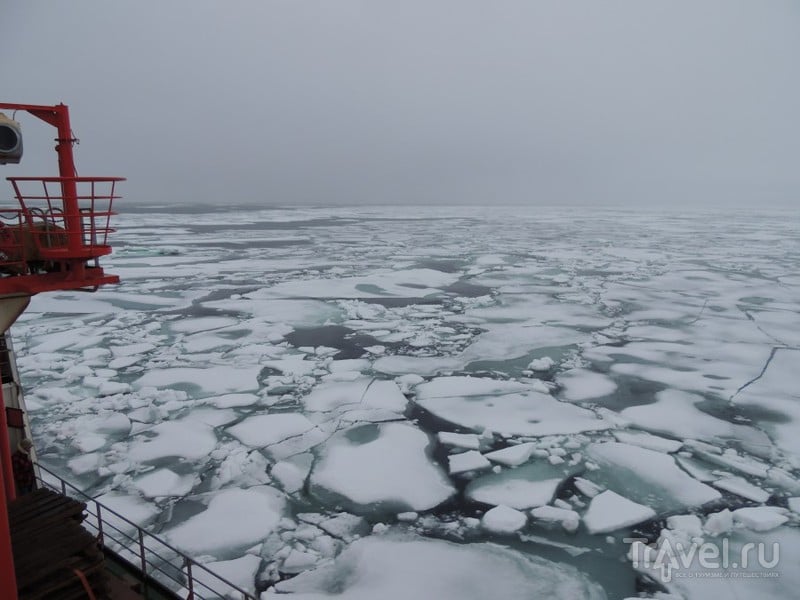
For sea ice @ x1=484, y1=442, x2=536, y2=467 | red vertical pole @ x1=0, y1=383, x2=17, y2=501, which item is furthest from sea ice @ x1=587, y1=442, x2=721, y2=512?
red vertical pole @ x1=0, y1=383, x2=17, y2=501

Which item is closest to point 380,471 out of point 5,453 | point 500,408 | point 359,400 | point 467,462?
point 467,462

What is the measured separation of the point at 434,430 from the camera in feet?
18.1

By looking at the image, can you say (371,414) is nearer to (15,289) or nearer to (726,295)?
(15,289)

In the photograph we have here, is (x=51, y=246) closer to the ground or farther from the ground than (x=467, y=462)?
farther from the ground

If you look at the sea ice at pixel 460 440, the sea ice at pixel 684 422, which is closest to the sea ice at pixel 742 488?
the sea ice at pixel 684 422

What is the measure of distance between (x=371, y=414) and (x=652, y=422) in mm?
3065

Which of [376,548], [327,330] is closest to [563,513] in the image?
[376,548]

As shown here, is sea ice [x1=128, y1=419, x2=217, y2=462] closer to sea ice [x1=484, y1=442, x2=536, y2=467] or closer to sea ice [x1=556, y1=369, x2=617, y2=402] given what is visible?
sea ice [x1=484, y1=442, x2=536, y2=467]

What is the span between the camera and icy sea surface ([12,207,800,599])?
3.66m

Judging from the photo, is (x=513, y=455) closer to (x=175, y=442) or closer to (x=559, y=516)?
(x=559, y=516)

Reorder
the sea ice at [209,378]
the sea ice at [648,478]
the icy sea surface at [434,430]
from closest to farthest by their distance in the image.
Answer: the icy sea surface at [434,430]
the sea ice at [648,478]
the sea ice at [209,378]

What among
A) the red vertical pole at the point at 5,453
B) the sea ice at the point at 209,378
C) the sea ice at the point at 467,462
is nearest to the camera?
the red vertical pole at the point at 5,453

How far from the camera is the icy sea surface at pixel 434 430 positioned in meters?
3.66

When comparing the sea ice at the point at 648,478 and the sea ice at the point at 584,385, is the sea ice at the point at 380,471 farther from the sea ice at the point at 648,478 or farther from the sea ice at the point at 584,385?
the sea ice at the point at 584,385
